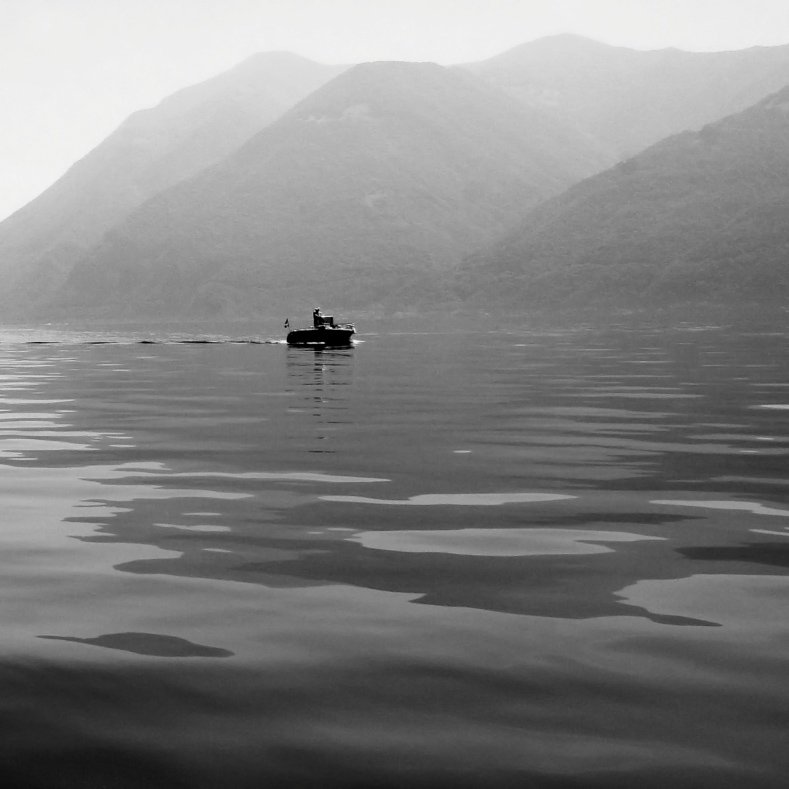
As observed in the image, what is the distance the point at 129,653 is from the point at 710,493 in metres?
10.7

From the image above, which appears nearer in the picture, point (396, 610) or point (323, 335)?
point (396, 610)

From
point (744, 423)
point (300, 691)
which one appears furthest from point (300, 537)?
point (744, 423)

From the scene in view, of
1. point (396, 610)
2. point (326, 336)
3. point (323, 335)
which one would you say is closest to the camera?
point (396, 610)

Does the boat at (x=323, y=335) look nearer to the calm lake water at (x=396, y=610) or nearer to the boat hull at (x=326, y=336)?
the boat hull at (x=326, y=336)

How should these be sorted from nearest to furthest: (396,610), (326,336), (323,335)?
(396,610) → (326,336) → (323,335)

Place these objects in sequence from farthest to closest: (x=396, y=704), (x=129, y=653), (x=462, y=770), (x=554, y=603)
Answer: (x=554, y=603) < (x=129, y=653) < (x=396, y=704) < (x=462, y=770)

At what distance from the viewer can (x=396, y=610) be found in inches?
424

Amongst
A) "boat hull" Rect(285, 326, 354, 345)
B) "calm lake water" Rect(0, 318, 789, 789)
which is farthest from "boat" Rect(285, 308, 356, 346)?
"calm lake water" Rect(0, 318, 789, 789)

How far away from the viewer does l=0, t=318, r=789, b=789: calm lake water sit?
743 centimetres

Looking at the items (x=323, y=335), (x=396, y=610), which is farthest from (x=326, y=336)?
(x=396, y=610)

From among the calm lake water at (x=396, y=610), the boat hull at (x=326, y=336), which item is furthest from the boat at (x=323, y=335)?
the calm lake water at (x=396, y=610)

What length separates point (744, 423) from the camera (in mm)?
27859

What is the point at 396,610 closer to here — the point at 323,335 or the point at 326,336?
the point at 326,336

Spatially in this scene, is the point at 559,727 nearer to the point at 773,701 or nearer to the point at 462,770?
the point at 462,770
